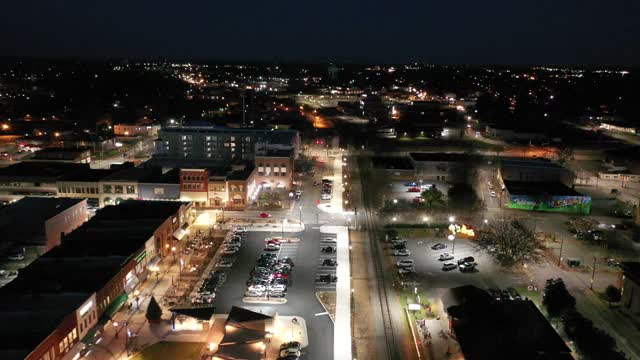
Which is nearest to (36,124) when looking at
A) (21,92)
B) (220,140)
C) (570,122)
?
(220,140)

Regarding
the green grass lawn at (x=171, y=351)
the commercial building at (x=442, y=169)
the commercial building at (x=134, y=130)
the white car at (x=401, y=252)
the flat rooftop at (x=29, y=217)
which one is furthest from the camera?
the commercial building at (x=134, y=130)

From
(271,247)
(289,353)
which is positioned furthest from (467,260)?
(289,353)

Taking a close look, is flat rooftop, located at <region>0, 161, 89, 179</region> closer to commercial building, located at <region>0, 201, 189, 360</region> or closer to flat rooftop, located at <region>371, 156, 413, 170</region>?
commercial building, located at <region>0, 201, 189, 360</region>

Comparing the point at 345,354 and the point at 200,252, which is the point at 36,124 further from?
the point at 345,354

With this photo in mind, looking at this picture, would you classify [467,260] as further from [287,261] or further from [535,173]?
[535,173]

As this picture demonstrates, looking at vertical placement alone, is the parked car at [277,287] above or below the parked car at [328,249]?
below

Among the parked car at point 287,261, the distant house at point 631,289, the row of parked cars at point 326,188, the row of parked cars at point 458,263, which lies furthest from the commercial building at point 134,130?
the distant house at point 631,289

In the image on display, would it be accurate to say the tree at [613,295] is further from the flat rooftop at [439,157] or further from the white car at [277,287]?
the flat rooftop at [439,157]
